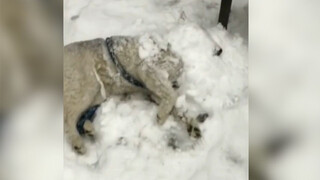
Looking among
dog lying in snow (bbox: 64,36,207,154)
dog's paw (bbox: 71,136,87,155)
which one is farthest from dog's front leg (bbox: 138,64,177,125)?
dog's paw (bbox: 71,136,87,155)

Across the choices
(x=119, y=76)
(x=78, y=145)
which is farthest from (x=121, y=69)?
(x=78, y=145)

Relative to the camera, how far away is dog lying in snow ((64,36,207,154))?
64 centimetres

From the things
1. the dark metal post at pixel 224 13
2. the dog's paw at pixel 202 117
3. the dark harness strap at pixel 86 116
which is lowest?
the dog's paw at pixel 202 117

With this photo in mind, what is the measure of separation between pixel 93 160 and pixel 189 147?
138 millimetres

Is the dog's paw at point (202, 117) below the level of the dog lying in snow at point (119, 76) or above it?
below

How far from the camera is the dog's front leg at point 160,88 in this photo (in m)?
0.65

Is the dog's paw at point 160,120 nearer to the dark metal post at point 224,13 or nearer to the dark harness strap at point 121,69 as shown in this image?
the dark harness strap at point 121,69

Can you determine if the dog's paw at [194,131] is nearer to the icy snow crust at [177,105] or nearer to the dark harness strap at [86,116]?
the icy snow crust at [177,105]

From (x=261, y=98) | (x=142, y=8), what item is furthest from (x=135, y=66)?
(x=261, y=98)

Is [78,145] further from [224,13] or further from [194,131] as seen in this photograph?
[224,13]

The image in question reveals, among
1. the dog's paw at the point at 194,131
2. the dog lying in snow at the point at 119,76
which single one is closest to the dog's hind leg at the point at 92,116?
the dog lying in snow at the point at 119,76

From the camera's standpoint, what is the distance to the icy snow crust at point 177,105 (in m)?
0.62

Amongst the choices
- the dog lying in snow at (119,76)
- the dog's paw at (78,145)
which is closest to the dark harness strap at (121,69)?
the dog lying in snow at (119,76)

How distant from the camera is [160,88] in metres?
0.66
